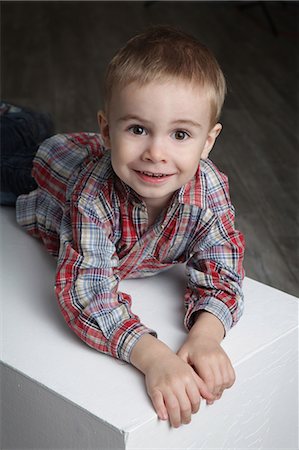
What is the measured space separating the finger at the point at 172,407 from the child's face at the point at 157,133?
1.04ft

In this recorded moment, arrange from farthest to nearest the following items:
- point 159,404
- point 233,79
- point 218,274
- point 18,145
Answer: point 233,79
point 18,145
point 218,274
point 159,404

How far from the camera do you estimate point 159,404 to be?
1057mm

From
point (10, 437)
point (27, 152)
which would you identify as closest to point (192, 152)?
point (10, 437)

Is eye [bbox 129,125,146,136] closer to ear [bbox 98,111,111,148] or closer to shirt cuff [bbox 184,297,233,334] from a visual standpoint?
ear [bbox 98,111,111,148]

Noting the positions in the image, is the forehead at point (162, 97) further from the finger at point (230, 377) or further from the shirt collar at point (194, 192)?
the finger at point (230, 377)

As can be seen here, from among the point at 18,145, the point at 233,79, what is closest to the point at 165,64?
the point at 18,145

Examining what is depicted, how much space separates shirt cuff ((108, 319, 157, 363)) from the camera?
114 centimetres

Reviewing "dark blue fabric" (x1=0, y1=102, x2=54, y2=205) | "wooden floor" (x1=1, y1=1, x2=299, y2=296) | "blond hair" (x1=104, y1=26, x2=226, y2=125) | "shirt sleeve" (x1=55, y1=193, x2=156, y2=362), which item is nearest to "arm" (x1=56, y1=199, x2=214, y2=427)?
"shirt sleeve" (x1=55, y1=193, x2=156, y2=362)

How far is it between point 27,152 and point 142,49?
69 cm

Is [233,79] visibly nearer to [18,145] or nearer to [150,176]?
[18,145]

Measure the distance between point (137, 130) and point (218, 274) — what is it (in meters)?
0.27

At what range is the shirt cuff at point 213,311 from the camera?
122cm

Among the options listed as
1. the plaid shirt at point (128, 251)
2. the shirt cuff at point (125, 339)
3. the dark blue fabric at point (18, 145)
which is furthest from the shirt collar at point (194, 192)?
the dark blue fabric at point (18, 145)

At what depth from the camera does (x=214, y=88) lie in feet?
3.90
